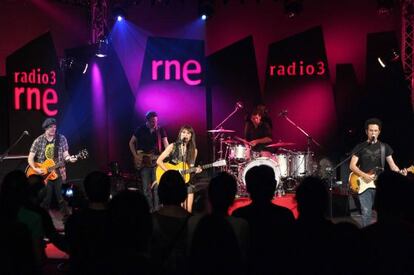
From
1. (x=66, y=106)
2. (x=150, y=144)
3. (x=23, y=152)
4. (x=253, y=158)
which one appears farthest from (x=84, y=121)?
(x=253, y=158)

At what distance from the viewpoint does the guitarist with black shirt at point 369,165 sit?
24.7 feet

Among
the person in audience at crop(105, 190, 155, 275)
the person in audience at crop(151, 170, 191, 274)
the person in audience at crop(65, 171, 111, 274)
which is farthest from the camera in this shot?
the person in audience at crop(151, 170, 191, 274)

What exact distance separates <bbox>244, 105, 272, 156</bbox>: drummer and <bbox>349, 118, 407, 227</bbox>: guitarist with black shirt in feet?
11.6

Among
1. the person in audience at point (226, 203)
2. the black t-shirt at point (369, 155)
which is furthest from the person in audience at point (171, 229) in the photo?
the black t-shirt at point (369, 155)

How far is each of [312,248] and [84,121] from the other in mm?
9720

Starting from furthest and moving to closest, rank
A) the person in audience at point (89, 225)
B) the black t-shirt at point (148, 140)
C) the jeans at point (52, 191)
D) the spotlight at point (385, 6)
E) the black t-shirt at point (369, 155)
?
the spotlight at point (385, 6) < the black t-shirt at point (148, 140) < the jeans at point (52, 191) < the black t-shirt at point (369, 155) < the person in audience at point (89, 225)

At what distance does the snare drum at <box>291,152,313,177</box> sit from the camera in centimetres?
1135

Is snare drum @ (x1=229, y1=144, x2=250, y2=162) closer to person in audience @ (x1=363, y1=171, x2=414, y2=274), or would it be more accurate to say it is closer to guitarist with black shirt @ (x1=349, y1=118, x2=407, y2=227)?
guitarist with black shirt @ (x1=349, y1=118, x2=407, y2=227)

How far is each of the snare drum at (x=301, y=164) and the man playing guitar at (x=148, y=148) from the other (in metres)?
2.98

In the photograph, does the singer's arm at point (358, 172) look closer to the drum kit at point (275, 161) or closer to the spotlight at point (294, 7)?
the drum kit at point (275, 161)

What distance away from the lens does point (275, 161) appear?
11.0 meters

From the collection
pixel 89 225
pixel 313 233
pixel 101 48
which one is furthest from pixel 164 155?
pixel 313 233

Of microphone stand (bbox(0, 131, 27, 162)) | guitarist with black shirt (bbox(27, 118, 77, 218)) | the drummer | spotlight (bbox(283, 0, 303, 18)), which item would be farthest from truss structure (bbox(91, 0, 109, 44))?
spotlight (bbox(283, 0, 303, 18))

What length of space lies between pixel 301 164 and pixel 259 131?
1182mm
